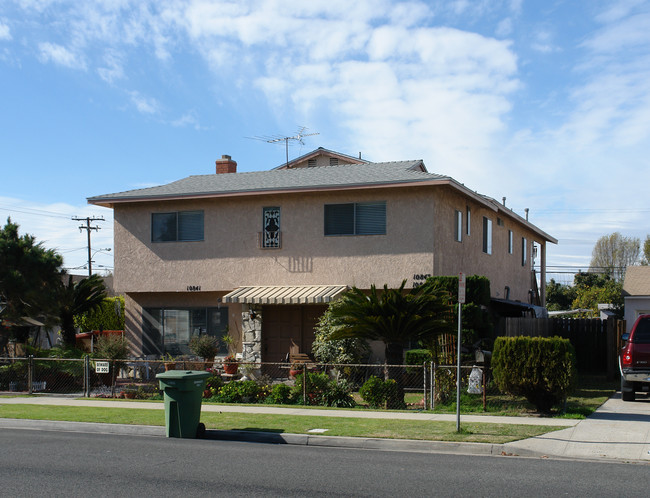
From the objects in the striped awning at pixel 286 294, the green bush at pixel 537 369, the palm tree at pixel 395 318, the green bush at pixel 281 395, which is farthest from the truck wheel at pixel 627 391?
the striped awning at pixel 286 294

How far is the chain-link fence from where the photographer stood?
1602 cm

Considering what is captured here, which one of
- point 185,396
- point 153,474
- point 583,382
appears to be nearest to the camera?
point 153,474

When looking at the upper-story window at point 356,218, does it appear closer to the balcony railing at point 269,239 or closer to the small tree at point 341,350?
the balcony railing at point 269,239

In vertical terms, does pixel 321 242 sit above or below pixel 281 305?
above

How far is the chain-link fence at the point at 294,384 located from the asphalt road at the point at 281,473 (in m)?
4.78

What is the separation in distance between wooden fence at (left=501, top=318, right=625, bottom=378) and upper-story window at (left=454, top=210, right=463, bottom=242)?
306 cm

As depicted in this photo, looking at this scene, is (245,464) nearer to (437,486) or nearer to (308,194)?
(437,486)

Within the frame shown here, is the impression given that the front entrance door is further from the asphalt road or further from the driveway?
the asphalt road

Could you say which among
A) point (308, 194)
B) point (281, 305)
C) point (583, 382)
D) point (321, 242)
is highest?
point (308, 194)

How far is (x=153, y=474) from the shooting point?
9.04 m

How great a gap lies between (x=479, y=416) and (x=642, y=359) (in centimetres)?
430

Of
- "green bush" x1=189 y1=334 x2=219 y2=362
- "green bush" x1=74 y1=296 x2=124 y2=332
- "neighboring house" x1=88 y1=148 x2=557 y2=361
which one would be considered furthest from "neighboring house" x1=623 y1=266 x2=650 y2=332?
"green bush" x1=74 y1=296 x2=124 y2=332

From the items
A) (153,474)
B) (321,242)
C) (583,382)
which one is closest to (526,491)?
(153,474)

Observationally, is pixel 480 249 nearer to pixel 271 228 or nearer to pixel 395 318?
pixel 271 228
